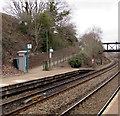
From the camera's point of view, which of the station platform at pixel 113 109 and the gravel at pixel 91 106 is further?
the gravel at pixel 91 106

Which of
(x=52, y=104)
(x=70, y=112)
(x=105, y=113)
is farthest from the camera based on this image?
(x=52, y=104)

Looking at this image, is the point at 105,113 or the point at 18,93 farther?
the point at 18,93

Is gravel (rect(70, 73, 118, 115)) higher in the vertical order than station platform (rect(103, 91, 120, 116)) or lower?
lower

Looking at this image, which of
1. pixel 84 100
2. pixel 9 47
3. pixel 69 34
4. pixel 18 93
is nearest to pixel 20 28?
pixel 9 47

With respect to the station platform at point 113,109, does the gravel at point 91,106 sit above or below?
below

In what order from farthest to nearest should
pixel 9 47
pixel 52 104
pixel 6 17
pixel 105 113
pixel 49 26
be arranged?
pixel 6 17 → pixel 49 26 → pixel 9 47 → pixel 52 104 → pixel 105 113

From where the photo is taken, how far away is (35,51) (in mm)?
35500

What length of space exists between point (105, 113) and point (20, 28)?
3206cm

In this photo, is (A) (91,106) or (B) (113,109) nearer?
(B) (113,109)

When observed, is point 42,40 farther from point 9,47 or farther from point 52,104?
point 52,104

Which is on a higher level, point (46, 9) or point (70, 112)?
point (46, 9)

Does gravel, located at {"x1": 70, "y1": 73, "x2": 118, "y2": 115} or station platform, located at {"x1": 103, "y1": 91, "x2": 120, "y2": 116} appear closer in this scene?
station platform, located at {"x1": 103, "y1": 91, "x2": 120, "y2": 116}

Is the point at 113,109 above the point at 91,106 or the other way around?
above

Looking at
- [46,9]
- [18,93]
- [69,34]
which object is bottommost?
[18,93]
